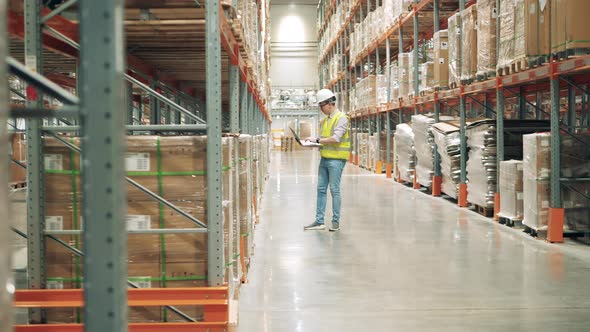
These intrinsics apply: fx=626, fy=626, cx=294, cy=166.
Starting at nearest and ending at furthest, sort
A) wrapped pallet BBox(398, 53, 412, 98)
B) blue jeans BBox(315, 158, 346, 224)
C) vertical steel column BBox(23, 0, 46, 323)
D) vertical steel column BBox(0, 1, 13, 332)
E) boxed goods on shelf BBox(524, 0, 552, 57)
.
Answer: vertical steel column BBox(0, 1, 13, 332) < vertical steel column BBox(23, 0, 46, 323) < boxed goods on shelf BBox(524, 0, 552, 57) < blue jeans BBox(315, 158, 346, 224) < wrapped pallet BBox(398, 53, 412, 98)

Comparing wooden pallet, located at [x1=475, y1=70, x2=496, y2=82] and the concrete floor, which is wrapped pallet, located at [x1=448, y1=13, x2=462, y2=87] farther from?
the concrete floor

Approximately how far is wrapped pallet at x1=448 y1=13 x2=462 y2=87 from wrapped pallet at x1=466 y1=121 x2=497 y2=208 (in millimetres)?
975

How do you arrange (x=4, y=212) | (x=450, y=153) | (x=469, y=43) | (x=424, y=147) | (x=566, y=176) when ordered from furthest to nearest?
(x=424, y=147), (x=450, y=153), (x=469, y=43), (x=566, y=176), (x=4, y=212)

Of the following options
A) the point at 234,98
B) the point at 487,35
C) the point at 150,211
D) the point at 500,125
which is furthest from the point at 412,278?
the point at 487,35

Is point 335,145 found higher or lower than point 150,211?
higher

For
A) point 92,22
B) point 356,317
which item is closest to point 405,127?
point 356,317

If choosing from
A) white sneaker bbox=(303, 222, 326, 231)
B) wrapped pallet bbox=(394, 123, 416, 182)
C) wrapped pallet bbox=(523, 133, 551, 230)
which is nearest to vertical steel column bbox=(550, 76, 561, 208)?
wrapped pallet bbox=(523, 133, 551, 230)

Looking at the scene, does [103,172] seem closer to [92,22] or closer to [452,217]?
[92,22]

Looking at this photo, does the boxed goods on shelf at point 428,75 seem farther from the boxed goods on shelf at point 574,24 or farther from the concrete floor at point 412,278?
the boxed goods on shelf at point 574,24

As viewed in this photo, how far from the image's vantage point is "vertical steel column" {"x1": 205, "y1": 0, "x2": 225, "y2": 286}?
11.9 feet

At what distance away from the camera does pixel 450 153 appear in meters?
10.3

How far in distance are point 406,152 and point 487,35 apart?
533 cm

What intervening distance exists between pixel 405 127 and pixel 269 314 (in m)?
9.82

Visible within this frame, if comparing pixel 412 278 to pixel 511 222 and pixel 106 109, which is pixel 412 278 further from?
pixel 106 109
